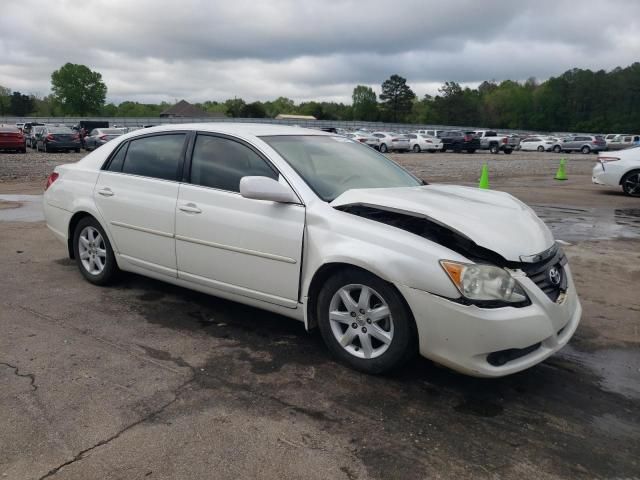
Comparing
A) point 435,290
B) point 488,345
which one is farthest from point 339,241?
point 488,345

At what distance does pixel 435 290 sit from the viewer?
10.6 feet

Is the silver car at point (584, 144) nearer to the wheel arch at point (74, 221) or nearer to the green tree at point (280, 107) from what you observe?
the wheel arch at point (74, 221)

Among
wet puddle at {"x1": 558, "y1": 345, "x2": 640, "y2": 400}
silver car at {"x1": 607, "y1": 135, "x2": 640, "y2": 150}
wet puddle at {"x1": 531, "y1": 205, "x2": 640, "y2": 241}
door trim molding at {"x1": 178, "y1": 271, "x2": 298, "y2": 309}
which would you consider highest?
silver car at {"x1": 607, "y1": 135, "x2": 640, "y2": 150}

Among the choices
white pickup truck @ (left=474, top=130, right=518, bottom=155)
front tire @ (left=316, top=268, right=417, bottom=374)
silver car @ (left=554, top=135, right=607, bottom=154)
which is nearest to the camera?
front tire @ (left=316, top=268, right=417, bottom=374)

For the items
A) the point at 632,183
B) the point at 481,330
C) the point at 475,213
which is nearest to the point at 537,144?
the point at 632,183

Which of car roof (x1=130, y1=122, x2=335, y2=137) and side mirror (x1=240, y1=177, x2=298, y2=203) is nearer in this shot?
side mirror (x1=240, y1=177, x2=298, y2=203)

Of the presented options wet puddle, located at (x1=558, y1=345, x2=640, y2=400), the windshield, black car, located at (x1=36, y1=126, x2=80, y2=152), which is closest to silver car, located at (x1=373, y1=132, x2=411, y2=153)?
black car, located at (x1=36, y1=126, x2=80, y2=152)

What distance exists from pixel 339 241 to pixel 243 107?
119887mm

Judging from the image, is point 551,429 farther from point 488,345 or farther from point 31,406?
point 31,406

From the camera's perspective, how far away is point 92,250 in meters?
5.49

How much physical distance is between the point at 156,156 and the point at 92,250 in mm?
1247

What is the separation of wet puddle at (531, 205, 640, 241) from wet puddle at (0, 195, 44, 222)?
848 centimetres

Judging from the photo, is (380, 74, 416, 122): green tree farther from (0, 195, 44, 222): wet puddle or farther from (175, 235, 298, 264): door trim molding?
(175, 235, 298, 264): door trim molding

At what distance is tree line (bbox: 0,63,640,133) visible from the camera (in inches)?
4459
